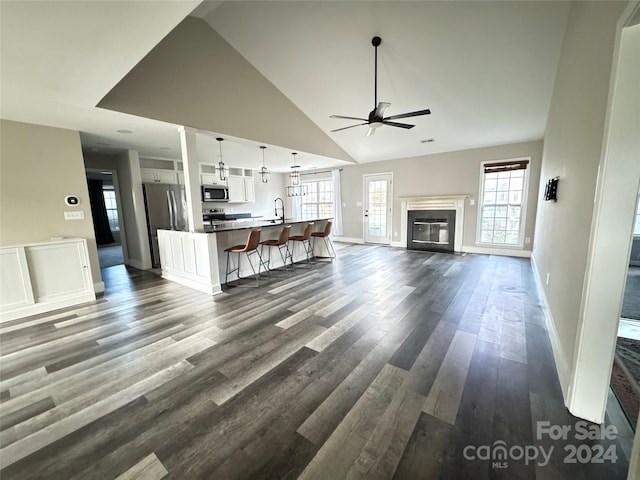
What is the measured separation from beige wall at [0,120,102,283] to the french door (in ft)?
21.4

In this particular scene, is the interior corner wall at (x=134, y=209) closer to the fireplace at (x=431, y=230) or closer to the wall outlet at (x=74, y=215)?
the wall outlet at (x=74, y=215)

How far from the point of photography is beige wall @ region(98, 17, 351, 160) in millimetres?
3184

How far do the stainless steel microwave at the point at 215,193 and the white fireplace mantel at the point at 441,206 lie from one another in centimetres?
502

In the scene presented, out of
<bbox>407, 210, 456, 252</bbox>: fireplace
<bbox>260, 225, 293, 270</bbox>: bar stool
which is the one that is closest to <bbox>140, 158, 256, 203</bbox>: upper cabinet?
<bbox>260, 225, 293, 270</bbox>: bar stool

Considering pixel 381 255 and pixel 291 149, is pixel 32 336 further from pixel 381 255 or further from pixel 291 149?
pixel 381 255

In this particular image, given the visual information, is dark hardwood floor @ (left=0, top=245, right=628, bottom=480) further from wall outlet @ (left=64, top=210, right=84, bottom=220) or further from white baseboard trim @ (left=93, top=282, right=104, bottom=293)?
wall outlet @ (left=64, top=210, right=84, bottom=220)

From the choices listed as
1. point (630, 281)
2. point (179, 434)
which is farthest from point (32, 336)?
point (630, 281)

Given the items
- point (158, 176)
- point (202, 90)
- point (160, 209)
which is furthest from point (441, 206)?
point (158, 176)

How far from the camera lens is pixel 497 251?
6027 mm

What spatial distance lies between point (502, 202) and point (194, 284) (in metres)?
6.74

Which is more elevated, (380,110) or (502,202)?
(380,110)

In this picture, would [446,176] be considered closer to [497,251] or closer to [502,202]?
[502,202]

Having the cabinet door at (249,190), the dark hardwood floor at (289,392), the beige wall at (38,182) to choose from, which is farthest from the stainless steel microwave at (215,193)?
the dark hardwood floor at (289,392)

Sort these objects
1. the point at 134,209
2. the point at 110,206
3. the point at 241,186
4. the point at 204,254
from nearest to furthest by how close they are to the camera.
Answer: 1. the point at 204,254
2. the point at 134,209
3. the point at 241,186
4. the point at 110,206
